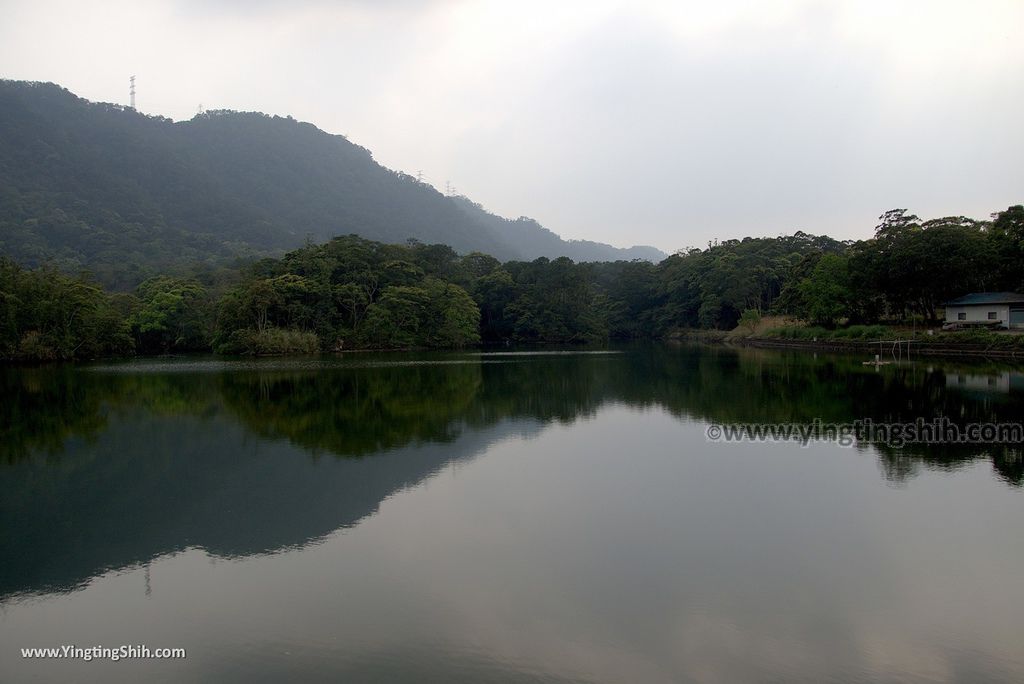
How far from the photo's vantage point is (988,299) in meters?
32.8

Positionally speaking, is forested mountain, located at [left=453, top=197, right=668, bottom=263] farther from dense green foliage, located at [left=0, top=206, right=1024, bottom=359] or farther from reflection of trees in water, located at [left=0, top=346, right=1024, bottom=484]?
reflection of trees in water, located at [left=0, top=346, right=1024, bottom=484]

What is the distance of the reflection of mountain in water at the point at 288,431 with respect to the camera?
7727 mm

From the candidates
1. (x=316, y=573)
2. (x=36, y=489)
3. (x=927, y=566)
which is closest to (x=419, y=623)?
(x=316, y=573)

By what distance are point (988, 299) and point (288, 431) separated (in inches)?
1351

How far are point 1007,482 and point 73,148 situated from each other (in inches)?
4379

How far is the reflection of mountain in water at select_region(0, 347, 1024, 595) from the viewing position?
7.73m

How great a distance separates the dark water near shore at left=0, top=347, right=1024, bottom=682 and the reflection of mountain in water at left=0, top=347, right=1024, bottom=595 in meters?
0.08

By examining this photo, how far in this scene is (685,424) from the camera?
565 inches

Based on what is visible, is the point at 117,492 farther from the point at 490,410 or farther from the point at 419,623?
the point at 490,410

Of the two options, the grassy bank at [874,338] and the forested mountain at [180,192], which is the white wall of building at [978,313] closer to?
the grassy bank at [874,338]

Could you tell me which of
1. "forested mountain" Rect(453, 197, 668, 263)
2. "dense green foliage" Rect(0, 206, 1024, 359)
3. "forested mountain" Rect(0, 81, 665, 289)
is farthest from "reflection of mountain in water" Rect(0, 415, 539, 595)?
"forested mountain" Rect(453, 197, 668, 263)

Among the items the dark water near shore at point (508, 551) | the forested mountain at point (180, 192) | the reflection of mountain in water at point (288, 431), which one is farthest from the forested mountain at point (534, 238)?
the dark water near shore at point (508, 551)

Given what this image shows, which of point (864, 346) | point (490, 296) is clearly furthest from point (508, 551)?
point (490, 296)

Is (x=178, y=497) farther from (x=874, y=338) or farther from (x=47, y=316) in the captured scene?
(x=874, y=338)
